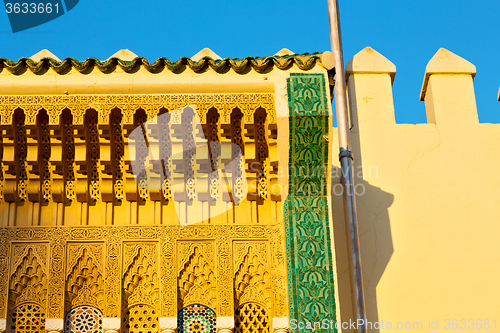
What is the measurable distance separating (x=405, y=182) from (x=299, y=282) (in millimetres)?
1201

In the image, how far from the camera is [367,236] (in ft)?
13.3

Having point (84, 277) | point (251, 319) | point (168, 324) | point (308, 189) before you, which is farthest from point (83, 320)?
point (308, 189)

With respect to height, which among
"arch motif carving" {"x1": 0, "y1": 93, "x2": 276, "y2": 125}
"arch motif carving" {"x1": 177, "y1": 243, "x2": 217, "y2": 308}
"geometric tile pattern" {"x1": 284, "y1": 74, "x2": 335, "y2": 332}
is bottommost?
"arch motif carving" {"x1": 177, "y1": 243, "x2": 217, "y2": 308}

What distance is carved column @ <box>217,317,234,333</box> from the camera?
11.9 ft

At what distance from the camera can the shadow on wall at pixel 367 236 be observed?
3869mm

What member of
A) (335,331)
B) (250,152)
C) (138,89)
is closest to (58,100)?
(138,89)

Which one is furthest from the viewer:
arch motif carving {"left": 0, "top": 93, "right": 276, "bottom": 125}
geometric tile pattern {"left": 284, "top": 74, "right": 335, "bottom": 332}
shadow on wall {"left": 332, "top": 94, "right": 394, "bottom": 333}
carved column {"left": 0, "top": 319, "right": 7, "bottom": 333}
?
shadow on wall {"left": 332, "top": 94, "right": 394, "bottom": 333}

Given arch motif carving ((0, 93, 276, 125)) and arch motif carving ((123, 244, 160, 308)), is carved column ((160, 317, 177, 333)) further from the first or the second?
arch motif carving ((0, 93, 276, 125))

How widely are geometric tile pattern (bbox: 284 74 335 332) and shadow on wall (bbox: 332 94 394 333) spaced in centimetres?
41

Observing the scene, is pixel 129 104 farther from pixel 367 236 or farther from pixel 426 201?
pixel 426 201

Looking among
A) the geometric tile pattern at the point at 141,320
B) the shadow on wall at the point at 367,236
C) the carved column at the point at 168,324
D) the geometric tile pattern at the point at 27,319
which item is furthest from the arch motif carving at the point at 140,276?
the shadow on wall at the point at 367,236

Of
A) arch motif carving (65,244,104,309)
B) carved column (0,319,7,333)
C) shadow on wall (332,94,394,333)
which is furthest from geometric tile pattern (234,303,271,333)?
carved column (0,319,7,333)

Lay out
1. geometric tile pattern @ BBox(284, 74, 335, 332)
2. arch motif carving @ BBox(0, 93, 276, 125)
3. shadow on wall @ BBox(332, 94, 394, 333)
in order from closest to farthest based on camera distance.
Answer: geometric tile pattern @ BBox(284, 74, 335, 332), arch motif carving @ BBox(0, 93, 276, 125), shadow on wall @ BBox(332, 94, 394, 333)

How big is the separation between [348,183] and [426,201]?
649 millimetres
